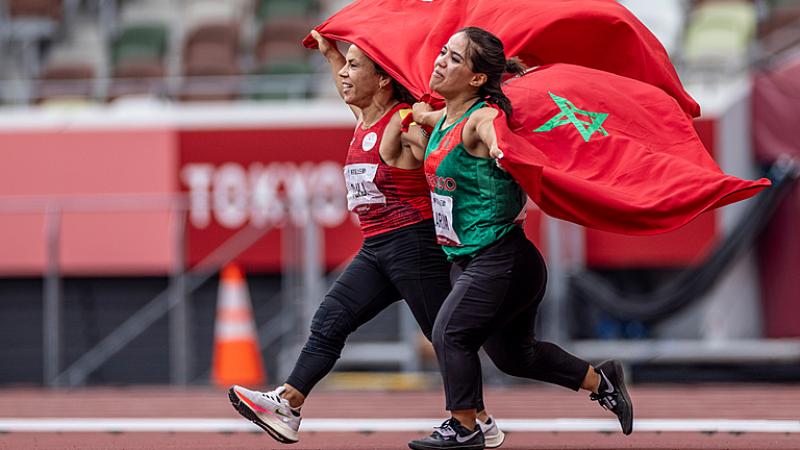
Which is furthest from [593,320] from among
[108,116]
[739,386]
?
[108,116]

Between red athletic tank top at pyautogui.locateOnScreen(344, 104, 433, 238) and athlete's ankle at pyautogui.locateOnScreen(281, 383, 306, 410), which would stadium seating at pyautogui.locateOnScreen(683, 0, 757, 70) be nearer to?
red athletic tank top at pyautogui.locateOnScreen(344, 104, 433, 238)

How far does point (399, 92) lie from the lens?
6.62 metres

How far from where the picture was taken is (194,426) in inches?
337

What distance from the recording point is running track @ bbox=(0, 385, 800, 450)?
7246mm

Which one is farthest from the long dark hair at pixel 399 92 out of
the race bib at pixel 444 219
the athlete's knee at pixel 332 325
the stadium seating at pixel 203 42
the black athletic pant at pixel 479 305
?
the stadium seating at pixel 203 42

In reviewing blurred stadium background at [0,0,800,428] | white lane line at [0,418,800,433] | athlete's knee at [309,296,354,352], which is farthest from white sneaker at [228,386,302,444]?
blurred stadium background at [0,0,800,428]

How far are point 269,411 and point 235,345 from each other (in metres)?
7.03

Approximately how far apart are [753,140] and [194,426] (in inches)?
271

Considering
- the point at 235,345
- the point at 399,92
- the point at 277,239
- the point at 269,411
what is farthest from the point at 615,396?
the point at 277,239

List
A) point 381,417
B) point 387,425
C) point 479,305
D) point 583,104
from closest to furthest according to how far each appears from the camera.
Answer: point 479,305 < point 583,104 < point 387,425 < point 381,417

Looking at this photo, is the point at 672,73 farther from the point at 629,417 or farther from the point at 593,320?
the point at 593,320

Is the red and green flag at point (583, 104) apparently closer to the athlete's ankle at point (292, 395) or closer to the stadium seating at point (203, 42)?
the athlete's ankle at point (292, 395)

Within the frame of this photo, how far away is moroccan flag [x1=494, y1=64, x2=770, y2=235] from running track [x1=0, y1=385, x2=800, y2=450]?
144 centimetres

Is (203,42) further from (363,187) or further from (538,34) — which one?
(363,187)
